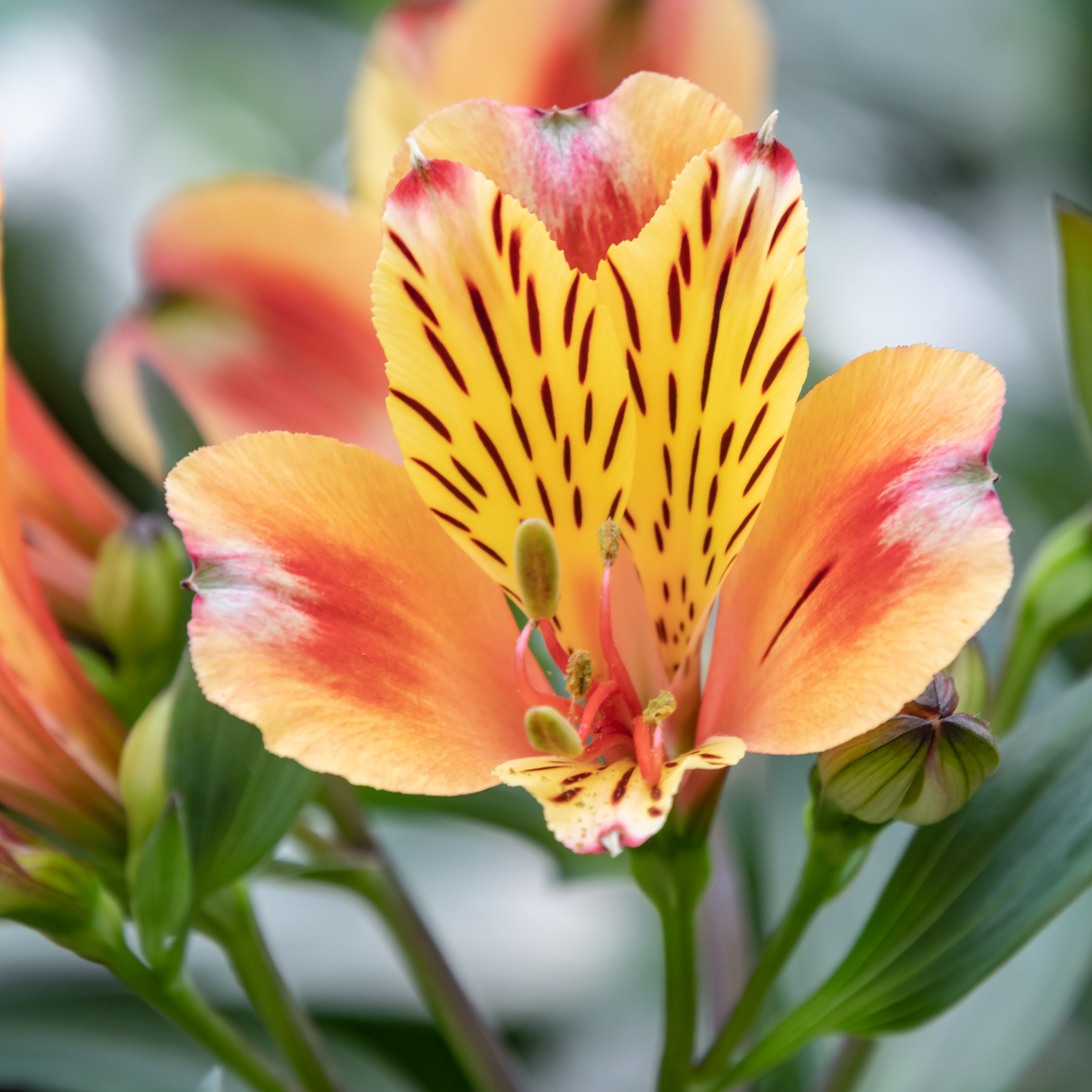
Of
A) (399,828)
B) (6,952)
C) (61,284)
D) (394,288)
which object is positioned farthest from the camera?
(61,284)

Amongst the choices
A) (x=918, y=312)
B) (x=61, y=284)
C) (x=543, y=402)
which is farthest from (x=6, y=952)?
(x=918, y=312)

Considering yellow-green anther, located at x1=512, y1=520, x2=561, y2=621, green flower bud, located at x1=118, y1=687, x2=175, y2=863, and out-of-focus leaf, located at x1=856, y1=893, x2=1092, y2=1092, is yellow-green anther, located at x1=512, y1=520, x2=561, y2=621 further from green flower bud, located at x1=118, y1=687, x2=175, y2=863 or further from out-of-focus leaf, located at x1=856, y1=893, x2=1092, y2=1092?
out-of-focus leaf, located at x1=856, y1=893, x2=1092, y2=1092

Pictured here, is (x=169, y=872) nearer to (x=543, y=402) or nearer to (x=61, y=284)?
(x=543, y=402)

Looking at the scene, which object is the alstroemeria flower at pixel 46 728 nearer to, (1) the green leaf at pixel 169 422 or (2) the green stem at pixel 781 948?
(1) the green leaf at pixel 169 422

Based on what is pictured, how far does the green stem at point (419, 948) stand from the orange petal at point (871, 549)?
218 mm

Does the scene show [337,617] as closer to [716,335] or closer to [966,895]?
[716,335]

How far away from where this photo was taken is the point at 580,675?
1.28ft

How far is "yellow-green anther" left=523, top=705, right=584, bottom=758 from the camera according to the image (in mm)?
342

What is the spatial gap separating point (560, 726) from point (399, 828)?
567 mm

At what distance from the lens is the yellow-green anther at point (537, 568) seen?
0.36 m

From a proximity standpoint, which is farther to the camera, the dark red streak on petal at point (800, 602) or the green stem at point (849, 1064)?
the green stem at point (849, 1064)

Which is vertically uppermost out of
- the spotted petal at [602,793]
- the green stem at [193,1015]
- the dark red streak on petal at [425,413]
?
the dark red streak on petal at [425,413]

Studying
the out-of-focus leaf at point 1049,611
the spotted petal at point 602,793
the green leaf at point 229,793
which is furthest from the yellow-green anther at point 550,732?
the out-of-focus leaf at point 1049,611

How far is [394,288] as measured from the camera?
33cm
